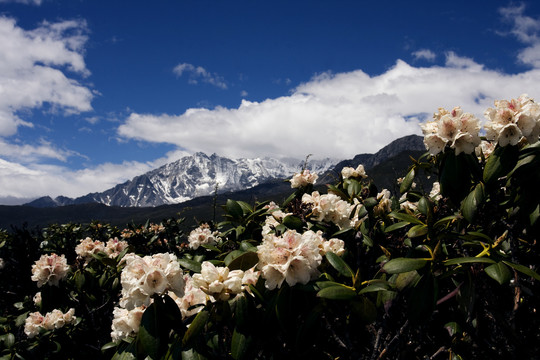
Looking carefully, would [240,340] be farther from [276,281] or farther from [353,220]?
[353,220]

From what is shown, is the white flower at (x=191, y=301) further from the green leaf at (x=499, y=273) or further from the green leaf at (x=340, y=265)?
the green leaf at (x=499, y=273)

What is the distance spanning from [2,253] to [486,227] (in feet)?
20.6

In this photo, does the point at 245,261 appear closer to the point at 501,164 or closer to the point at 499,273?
the point at 499,273

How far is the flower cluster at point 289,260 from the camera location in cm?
143

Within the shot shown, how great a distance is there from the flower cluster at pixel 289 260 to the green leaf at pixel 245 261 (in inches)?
3.3

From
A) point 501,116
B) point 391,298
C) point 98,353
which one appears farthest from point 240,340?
point 98,353

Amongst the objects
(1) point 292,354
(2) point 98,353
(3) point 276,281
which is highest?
(3) point 276,281

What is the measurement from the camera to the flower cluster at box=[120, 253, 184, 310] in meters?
1.46

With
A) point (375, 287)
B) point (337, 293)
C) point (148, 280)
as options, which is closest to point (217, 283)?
point (148, 280)

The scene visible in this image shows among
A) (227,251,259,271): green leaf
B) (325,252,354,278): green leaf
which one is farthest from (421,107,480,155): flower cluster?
(227,251,259,271): green leaf

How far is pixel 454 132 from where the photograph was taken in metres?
1.76

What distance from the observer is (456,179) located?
1.72 m

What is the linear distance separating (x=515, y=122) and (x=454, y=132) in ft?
0.87

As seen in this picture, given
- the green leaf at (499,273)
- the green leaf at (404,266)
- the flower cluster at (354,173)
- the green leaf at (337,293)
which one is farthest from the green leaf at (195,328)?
the flower cluster at (354,173)
